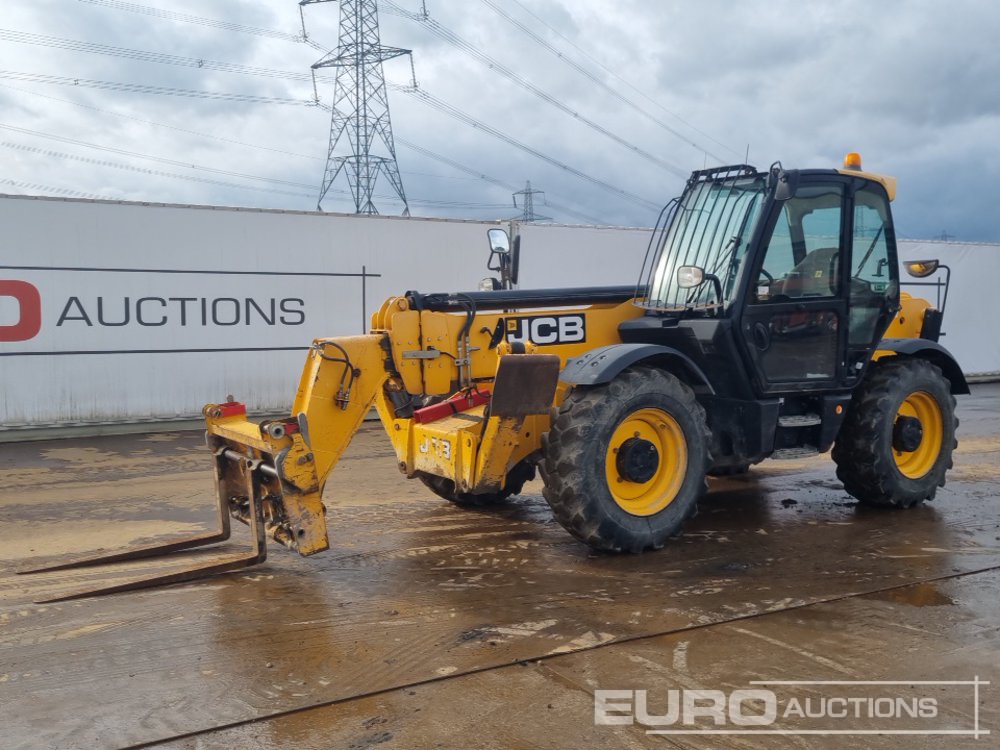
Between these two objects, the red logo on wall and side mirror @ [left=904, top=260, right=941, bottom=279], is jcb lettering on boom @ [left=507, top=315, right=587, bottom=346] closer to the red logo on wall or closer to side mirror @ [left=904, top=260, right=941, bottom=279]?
side mirror @ [left=904, top=260, right=941, bottom=279]

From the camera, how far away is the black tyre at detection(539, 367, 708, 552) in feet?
18.1

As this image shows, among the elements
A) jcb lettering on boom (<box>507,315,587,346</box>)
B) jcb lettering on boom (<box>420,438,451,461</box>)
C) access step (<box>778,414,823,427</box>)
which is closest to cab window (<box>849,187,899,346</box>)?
access step (<box>778,414,823,427</box>)

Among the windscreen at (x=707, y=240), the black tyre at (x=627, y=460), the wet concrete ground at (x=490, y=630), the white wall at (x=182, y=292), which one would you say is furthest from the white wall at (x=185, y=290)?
the black tyre at (x=627, y=460)

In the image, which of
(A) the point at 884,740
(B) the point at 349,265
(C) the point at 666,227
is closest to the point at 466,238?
(B) the point at 349,265

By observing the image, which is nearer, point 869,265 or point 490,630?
point 490,630

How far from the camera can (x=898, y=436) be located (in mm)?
7184

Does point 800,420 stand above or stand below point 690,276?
below

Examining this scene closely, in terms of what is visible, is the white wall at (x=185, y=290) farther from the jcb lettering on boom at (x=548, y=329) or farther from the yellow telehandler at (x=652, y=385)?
the jcb lettering on boom at (x=548, y=329)

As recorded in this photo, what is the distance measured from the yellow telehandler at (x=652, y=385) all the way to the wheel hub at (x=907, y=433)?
10 millimetres

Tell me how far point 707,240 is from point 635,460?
172cm

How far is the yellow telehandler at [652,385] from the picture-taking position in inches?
216

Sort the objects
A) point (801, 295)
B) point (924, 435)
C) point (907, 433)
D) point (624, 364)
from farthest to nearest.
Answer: point (924, 435)
point (907, 433)
point (801, 295)
point (624, 364)

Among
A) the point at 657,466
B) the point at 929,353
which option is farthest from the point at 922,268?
the point at 657,466

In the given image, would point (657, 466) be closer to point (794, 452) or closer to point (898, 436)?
point (794, 452)
